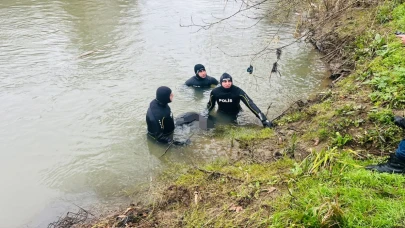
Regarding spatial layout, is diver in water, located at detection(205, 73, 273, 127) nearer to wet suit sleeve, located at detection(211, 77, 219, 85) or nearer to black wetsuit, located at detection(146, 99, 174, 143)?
black wetsuit, located at detection(146, 99, 174, 143)

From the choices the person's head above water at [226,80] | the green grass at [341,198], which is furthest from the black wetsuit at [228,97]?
the green grass at [341,198]

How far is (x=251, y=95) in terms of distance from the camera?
9711 millimetres

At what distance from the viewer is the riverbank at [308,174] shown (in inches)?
145

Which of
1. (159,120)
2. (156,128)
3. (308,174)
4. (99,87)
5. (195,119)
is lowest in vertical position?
(99,87)

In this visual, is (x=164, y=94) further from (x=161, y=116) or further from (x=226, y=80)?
(x=226, y=80)

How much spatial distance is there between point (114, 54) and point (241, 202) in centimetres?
965

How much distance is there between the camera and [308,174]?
14.8ft

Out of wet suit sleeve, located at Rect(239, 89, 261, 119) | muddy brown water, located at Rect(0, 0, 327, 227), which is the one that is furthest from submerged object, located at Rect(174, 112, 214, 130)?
wet suit sleeve, located at Rect(239, 89, 261, 119)

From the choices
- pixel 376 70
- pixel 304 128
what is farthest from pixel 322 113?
pixel 376 70

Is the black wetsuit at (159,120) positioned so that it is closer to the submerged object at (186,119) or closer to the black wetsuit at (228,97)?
the submerged object at (186,119)

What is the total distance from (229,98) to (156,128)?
1.84 meters

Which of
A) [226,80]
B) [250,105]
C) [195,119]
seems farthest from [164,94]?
[250,105]

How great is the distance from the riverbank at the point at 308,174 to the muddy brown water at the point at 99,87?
107 centimetres

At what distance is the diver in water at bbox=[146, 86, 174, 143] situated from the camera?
695 cm
